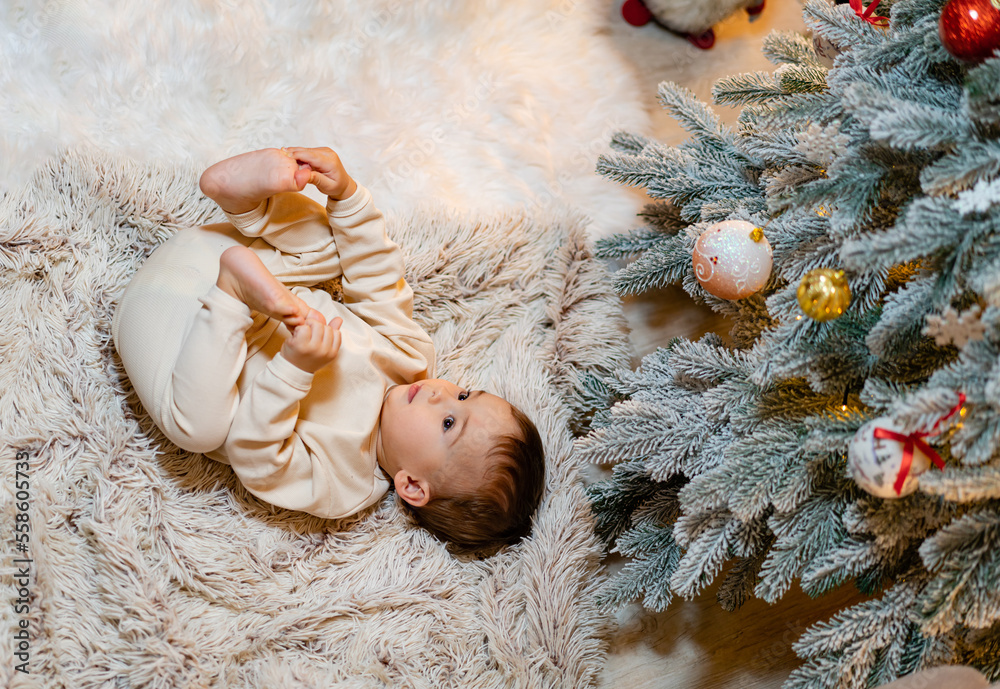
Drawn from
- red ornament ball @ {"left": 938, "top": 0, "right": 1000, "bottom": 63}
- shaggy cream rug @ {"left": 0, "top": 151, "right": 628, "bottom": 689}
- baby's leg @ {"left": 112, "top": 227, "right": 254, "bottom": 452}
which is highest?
red ornament ball @ {"left": 938, "top": 0, "right": 1000, "bottom": 63}

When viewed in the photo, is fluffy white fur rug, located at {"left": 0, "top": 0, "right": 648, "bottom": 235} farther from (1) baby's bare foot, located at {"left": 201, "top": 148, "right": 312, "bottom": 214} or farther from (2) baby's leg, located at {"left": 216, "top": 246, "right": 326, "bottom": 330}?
(2) baby's leg, located at {"left": 216, "top": 246, "right": 326, "bottom": 330}

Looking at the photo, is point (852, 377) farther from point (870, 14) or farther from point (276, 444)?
point (276, 444)

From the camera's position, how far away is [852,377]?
2.72ft

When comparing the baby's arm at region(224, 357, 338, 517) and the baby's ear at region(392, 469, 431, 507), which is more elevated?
the baby's arm at region(224, 357, 338, 517)

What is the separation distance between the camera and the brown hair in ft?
3.84

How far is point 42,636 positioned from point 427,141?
1.09m

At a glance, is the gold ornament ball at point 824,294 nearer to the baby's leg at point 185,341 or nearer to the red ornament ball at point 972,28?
the red ornament ball at point 972,28

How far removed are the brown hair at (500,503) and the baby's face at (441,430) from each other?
2cm

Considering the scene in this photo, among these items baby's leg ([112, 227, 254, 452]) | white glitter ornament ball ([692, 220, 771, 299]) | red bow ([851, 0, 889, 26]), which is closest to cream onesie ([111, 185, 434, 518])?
baby's leg ([112, 227, 254, 452])

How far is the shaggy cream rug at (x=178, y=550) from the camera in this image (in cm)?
107

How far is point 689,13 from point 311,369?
1128mm

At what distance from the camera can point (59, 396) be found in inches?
44.4

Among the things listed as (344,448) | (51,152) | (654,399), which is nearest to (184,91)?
(51,152)

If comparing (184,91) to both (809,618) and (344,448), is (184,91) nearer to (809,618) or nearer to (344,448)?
(344,448)
